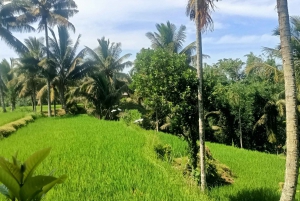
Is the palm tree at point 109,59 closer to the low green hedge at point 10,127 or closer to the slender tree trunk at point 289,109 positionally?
the low green hedge at point 10,127

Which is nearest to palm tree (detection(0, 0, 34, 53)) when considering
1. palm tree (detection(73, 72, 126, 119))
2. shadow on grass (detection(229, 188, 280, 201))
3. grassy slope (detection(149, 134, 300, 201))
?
palm tree (detection(73, 72, 126, 119))

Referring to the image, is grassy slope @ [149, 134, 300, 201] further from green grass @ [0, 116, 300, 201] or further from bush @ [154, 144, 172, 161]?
bush @ [154, 144, 172, 161]

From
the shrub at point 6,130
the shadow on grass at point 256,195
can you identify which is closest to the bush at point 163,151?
the shadow on grass at point 256,195

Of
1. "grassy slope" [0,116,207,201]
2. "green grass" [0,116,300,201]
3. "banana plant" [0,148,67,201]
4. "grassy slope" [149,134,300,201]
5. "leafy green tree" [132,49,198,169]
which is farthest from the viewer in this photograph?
"leafy green tree" [132,49,198,169]

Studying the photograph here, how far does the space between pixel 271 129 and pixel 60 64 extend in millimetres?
15116

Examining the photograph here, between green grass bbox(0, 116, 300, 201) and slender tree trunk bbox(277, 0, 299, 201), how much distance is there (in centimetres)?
135

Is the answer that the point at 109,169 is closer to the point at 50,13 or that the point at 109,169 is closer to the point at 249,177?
the point at 249,177

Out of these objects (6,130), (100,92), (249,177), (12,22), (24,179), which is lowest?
(249,177)

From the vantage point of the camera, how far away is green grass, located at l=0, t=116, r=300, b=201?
4.81 metres

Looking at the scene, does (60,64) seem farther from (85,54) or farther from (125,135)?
(125,135)

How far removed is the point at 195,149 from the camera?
838cm

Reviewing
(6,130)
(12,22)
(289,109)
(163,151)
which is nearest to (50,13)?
(12,22)

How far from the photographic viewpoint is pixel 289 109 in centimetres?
438

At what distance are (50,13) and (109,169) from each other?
17.0 metres
